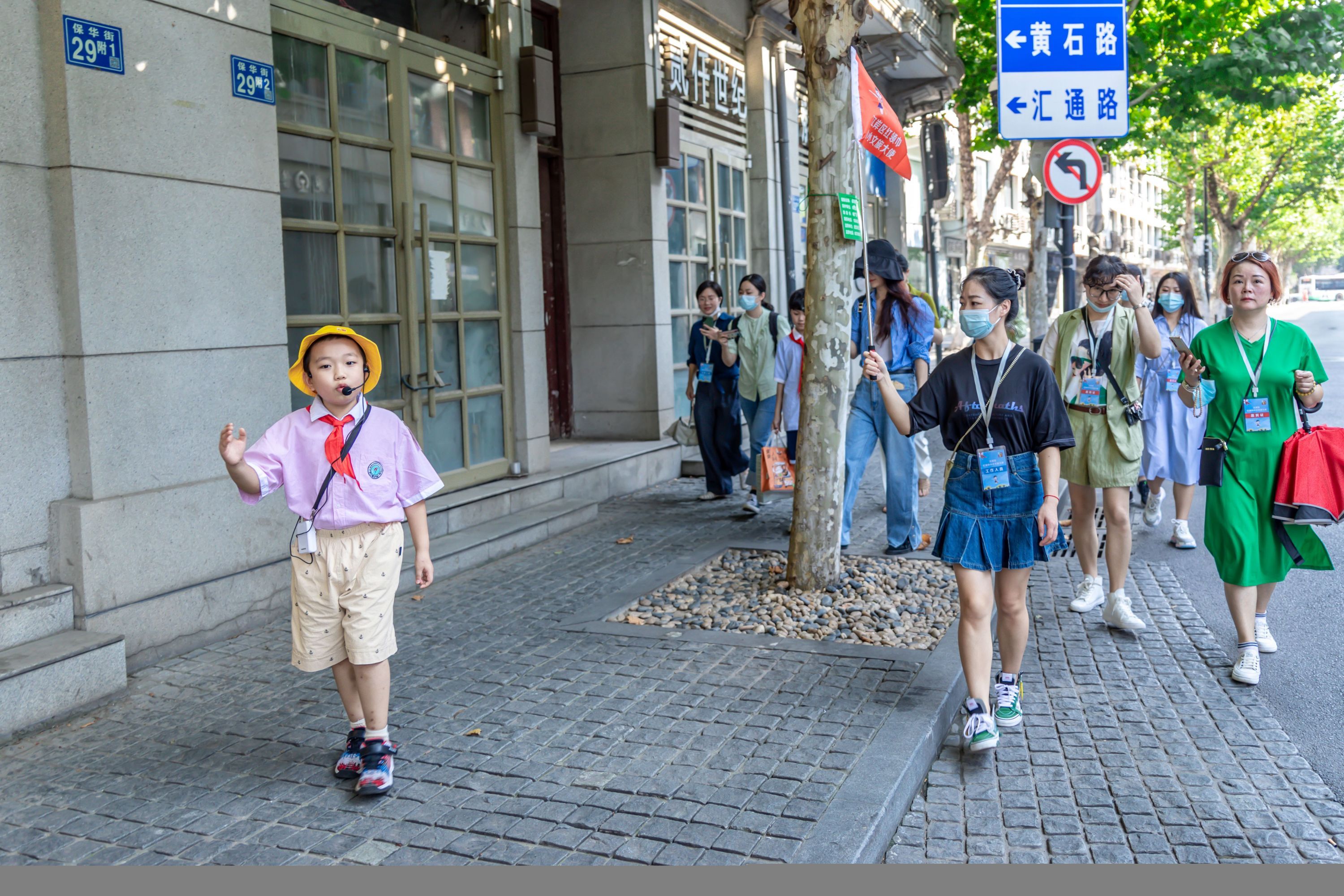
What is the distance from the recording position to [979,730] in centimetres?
450

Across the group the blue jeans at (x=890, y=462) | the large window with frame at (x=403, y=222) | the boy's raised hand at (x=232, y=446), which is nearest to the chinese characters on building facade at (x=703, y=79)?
the large window with frame at (x=403, y=222)

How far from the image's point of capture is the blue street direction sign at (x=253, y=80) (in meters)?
6.28

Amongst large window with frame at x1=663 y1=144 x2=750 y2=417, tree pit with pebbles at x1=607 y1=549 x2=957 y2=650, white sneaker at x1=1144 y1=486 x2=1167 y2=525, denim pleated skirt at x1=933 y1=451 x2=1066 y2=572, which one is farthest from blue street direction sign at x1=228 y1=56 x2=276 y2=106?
white sneaker at x1=1144 y1=486 x2=1167 y2=525

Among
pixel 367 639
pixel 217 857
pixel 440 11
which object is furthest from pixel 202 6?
pixel 217 857

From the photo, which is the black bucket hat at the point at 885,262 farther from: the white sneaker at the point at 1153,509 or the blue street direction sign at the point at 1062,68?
the blue street direction sign at the point at 1062,68

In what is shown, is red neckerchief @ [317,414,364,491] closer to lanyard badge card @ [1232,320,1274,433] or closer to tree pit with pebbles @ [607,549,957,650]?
tree pit with pebbles @ [607,549,957,650]

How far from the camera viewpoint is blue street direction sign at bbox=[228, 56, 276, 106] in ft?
20.6

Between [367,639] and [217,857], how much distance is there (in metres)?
0.86

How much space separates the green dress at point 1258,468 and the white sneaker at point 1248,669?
1.04ft

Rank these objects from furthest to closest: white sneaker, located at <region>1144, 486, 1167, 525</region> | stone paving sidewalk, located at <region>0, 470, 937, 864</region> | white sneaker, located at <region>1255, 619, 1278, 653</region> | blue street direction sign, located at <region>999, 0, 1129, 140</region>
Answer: blue street direction sign, located at <region>999, 0, 1129, 140</region>, white sneaker, located at <region>1144, 486, 1167, 525</region>, white sneaker, located at <region>1255, 619, 1278, 653</region>, stone paving sidewalk, located at <region>0, 470, 937, 864</region>

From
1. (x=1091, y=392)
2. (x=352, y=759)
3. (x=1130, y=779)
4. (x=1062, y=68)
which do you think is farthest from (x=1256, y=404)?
(x=1062, y=68)

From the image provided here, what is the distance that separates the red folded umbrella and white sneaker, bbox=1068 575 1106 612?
1.38m

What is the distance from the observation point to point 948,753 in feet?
15.1

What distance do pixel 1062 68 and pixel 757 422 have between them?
A: 4094 mm
